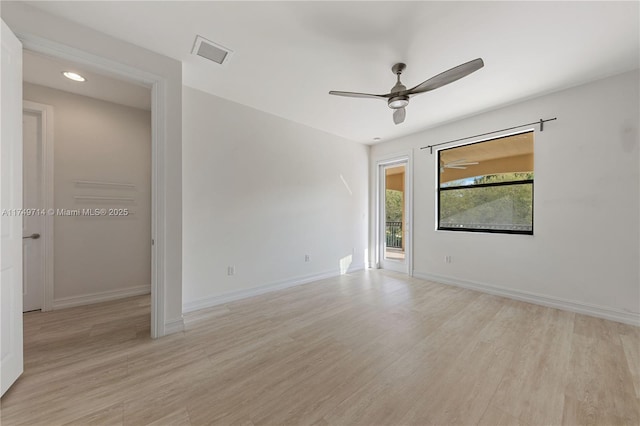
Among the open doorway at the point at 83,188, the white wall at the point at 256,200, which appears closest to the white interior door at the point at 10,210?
the open doorway at the point at 83,188

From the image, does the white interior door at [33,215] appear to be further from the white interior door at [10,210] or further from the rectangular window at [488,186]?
the rectangular window at [488,186]

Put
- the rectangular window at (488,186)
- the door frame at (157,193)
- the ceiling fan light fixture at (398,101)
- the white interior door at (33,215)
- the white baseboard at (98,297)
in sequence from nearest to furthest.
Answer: the door frame at (157,193)
the ceiling fan light fixture at (398,101)
the white interior door at (33,215)
the white baseboard at (98,297)
the rectangular window at (488,186)

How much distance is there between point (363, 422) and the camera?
138cm

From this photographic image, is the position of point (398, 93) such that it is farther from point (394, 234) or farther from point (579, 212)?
point (394, 234)

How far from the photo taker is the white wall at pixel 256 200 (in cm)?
299

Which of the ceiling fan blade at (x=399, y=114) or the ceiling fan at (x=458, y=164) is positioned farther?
the ceiling fan at (x=458, y=164)

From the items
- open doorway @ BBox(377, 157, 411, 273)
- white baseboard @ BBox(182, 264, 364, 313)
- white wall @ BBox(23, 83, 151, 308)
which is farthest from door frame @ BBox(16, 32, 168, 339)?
open doorway @ BBox(377, 157, 411, 273)

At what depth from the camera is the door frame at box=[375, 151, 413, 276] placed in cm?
461

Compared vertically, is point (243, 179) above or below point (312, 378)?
above

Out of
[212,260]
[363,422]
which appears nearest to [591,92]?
[363,422]

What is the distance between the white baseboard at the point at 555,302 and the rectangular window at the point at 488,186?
0.86 metres

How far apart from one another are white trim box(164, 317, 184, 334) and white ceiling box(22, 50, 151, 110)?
2.58 meters

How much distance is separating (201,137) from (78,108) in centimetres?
166

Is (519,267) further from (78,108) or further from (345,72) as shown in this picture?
(78,108)
